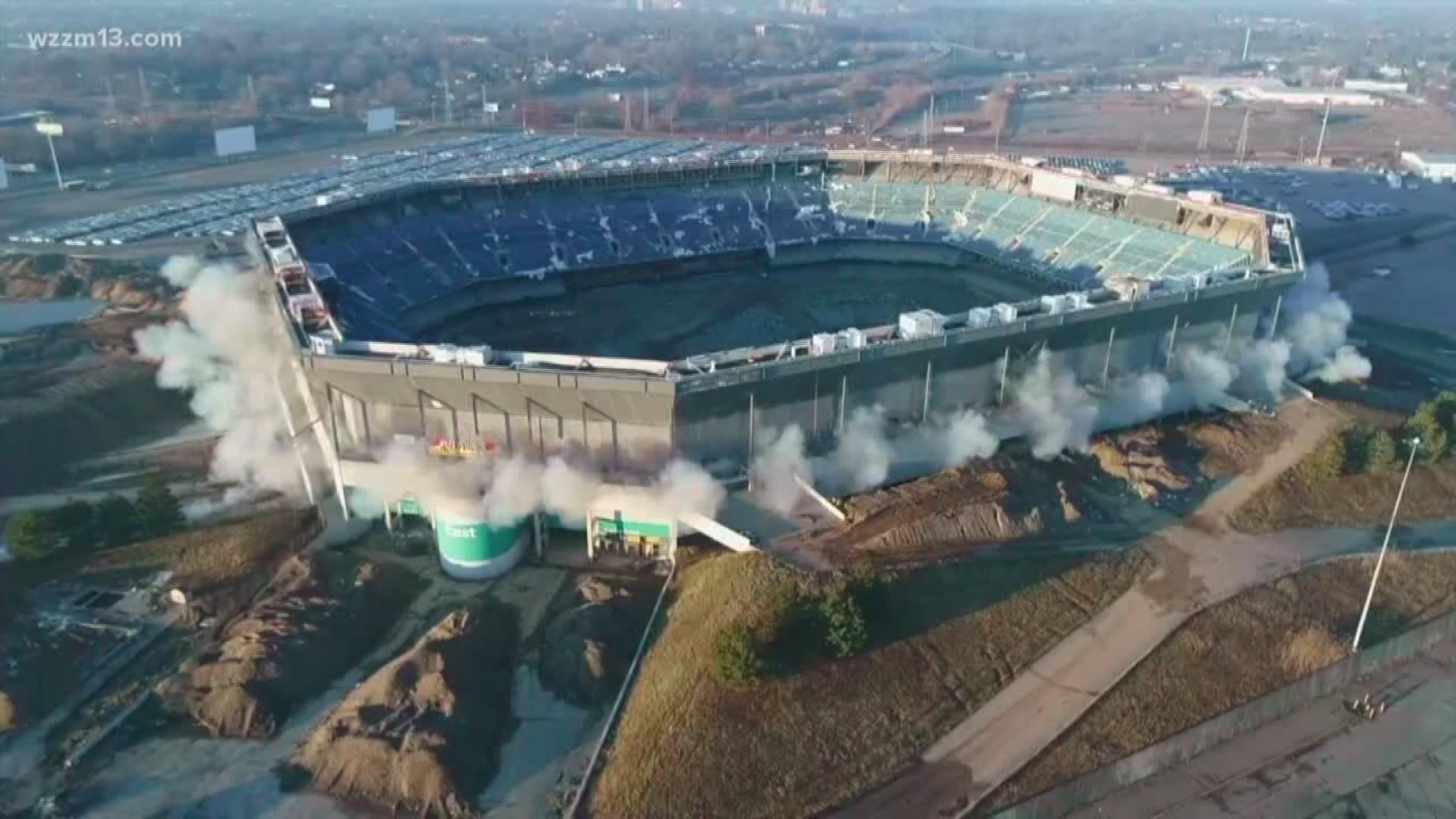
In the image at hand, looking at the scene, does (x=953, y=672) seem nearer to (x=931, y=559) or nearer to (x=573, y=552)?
(x=931, y=559)

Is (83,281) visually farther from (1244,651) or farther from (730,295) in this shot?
(1244,651)

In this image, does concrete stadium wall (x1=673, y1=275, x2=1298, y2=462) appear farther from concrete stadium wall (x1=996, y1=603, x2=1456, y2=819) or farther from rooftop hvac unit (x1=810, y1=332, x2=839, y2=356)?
concrete stadium wall (x1=996, y1=603, x2=1456, y2=819)

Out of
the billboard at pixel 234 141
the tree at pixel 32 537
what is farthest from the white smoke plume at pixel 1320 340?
the billboard at pixel 234 141

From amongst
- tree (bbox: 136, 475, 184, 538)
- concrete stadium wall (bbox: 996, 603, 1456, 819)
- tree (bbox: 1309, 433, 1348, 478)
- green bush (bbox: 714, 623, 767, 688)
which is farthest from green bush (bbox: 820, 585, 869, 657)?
tree (bbox: 136, 475, 184, 538)

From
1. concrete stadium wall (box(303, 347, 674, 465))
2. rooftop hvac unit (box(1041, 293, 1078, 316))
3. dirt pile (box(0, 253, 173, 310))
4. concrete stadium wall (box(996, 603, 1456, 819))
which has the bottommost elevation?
concrete stadium wall (box(996, 603, 1456, 819))

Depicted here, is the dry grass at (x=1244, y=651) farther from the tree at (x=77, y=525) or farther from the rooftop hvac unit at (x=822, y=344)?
the tree at (x=77, y=525)

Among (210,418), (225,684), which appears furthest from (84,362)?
(225,684)
